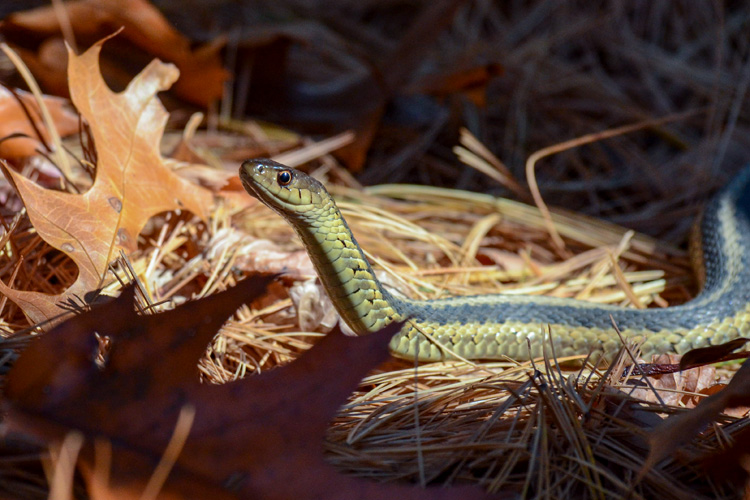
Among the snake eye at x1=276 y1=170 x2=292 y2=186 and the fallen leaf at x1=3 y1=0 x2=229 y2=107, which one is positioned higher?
the fallen leaf at x1=3 y1=0 x2=229 y2=107

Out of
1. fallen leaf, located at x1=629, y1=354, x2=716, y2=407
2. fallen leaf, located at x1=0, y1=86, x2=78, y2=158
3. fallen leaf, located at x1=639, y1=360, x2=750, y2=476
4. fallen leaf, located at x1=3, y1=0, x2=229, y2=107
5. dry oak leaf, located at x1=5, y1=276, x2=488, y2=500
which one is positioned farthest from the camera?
fallen leaf, located at x1=3, y1=0, x2=229, y2=107

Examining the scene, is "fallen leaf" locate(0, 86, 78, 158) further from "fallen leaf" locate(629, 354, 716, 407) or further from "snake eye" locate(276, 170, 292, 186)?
"fallen leaf" locate(629, 354, 716, 407)

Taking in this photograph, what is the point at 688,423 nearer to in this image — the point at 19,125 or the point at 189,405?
the point at 189,405

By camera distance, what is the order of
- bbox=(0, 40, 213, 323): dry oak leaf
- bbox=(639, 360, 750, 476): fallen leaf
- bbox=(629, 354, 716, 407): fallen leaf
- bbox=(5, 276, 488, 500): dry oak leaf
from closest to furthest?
bbox=(5, 276, 488, 500): dry oak leaf → bbox=(639, 360, 750, 476): fallen leaf → bbox=(629, 354, 716, 407): fallen leaf → bbox=(0, 40, 213, 323): dry oak leaf

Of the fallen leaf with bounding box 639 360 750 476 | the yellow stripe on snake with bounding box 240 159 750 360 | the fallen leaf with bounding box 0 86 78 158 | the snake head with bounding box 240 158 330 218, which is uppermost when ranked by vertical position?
the fallen leaf with bounding box 0 86 78 158

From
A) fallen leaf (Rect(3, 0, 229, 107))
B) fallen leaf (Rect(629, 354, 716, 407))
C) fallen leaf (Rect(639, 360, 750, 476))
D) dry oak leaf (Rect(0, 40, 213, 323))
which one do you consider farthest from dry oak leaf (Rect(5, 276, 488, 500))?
fallen leaf (Rect(3, 0, 229, 107))

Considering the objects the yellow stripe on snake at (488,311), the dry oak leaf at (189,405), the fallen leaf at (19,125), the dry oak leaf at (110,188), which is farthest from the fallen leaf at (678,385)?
the fallen leaf at (19,125)

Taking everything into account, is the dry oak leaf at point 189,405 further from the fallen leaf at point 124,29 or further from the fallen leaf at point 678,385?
the fallen leaf at point 124,29
